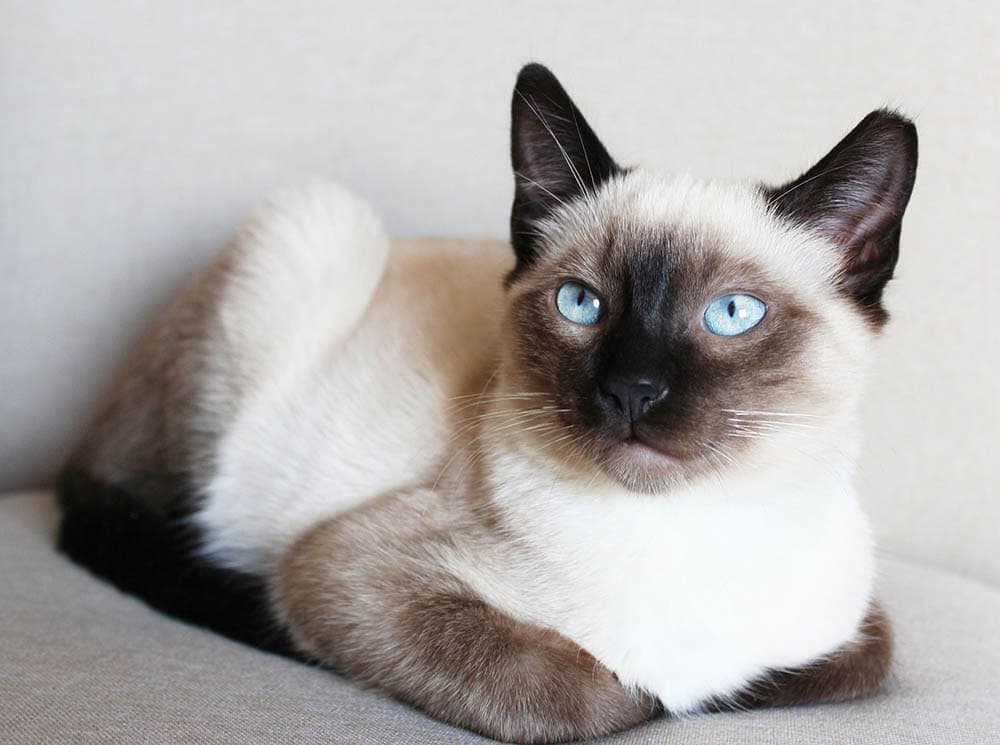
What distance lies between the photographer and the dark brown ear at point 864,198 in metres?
1.34

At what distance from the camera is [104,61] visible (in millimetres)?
2346

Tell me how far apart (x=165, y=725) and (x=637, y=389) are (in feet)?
2.35

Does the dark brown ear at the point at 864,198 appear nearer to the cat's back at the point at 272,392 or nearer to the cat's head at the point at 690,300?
the cat's head at the point at 690,300

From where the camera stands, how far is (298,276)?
80.1 inches

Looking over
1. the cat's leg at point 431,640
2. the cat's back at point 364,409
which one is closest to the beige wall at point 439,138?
the cat's back at point 364,409

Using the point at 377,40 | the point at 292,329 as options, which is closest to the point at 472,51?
the point at 377,40

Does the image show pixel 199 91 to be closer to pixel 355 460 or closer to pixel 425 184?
pixel 425 184

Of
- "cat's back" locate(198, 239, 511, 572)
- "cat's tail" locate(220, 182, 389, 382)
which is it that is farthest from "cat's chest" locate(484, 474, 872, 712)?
"cat's tail" locate(220, 182, 389, 382)

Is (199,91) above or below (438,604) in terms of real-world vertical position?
above

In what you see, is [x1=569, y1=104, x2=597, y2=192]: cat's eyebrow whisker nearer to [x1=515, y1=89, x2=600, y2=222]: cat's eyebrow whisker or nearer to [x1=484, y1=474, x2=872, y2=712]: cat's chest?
[x1=515, y1=89, x2=600, y2=222]: cat's eyebrow whisker

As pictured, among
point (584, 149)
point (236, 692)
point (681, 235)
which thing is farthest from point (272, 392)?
point (681, 235)

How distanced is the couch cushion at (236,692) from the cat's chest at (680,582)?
0.08 metres

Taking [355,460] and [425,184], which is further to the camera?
[425,184]

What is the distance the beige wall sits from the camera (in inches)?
84.8
